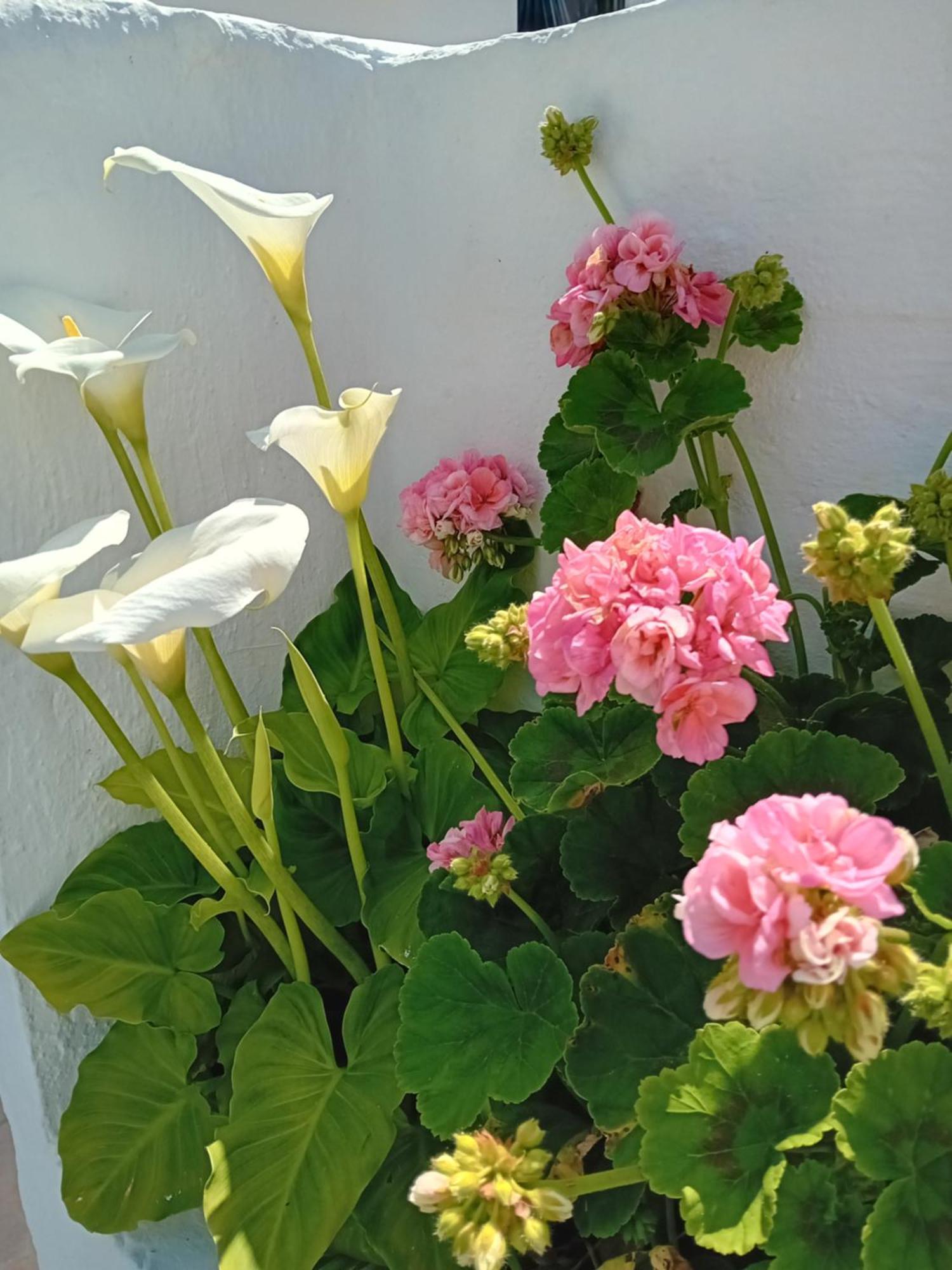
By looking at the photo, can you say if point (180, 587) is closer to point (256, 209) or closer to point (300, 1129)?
point (256, 209)

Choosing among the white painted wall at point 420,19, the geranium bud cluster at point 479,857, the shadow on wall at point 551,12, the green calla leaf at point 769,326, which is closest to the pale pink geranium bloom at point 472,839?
the geranium bud cluster at point 479,857

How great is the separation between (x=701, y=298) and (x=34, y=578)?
58 centimetres

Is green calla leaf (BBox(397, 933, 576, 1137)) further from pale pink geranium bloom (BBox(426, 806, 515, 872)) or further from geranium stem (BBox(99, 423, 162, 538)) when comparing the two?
geranium stem (BBox(99, 423, 162, 538))

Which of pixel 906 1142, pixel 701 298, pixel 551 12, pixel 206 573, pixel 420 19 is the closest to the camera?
pixel 906 1142

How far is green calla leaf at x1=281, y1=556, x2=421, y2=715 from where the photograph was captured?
1113 mm

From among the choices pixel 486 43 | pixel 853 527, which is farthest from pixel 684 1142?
pixel 486 43

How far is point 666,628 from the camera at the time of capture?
498mm

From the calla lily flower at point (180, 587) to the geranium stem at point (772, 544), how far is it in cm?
40

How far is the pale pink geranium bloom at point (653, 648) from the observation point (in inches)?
19.5

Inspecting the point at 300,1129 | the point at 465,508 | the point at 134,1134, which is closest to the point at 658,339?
the point at 465,508

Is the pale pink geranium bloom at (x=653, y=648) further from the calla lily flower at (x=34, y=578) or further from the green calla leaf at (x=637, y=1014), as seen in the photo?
the calla lily flower at (x=34, y=578)

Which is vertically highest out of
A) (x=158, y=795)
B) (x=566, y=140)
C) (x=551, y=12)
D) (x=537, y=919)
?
(x=551, y=12)

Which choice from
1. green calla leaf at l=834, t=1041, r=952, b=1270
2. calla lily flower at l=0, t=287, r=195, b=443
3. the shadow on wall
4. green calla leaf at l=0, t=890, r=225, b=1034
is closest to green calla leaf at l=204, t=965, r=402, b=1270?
green calla leaf at l=0, t=890, r=225, b=1034

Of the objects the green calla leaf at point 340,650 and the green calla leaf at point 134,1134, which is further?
the green calla leaf at point 340,650
